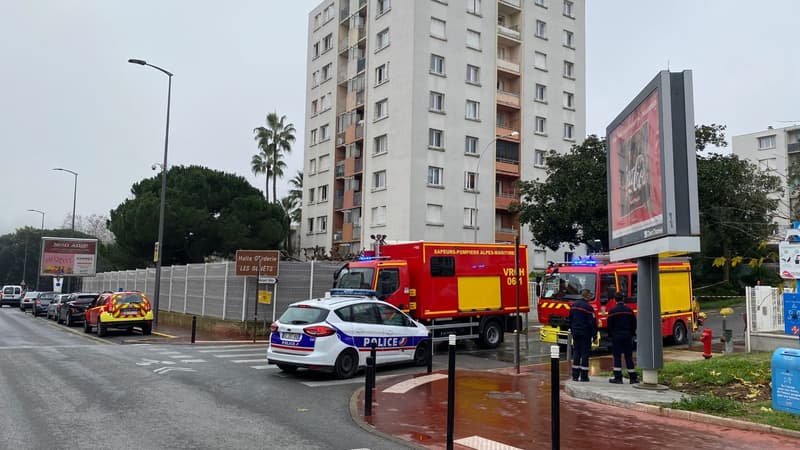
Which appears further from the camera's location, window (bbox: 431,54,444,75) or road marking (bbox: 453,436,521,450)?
window (bbox: 431,54,444,75)

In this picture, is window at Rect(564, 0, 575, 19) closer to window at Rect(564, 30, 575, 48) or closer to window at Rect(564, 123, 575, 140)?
window at Rect(564, 30, 575, 48)

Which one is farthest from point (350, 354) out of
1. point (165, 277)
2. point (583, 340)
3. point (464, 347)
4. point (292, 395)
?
point (165, 277)

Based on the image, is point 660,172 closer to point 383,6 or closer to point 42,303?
point 383,6

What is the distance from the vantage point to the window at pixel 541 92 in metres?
47.1

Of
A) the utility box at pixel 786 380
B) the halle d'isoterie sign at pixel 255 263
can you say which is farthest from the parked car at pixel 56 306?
the utility box at pixel 786 380

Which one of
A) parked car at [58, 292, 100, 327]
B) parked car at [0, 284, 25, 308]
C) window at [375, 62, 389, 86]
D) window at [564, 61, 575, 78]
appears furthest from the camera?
parked car at [0, 284, 25, 308]

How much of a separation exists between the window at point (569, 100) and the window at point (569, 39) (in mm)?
3853

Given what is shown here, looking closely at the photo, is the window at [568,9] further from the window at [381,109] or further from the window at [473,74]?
the window at [381,109]

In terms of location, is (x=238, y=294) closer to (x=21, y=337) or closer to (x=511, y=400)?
(x=21, y=337)

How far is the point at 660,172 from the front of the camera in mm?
10219

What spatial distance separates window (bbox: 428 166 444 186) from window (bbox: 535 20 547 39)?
14.4 metres

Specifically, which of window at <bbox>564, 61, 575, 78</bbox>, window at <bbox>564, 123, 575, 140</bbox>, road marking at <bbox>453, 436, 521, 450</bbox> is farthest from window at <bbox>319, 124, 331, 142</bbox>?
road marking at <bbox>453, 436, 521, 450</bbox>

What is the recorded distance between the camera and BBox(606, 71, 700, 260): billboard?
9867 mm

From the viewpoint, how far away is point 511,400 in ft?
34.9
